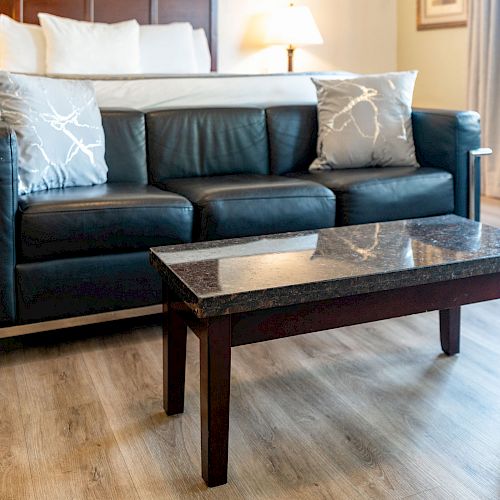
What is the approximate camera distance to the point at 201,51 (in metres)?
5.07

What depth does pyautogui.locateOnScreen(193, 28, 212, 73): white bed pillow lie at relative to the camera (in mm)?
5031

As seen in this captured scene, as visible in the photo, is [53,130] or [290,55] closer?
[53,130]

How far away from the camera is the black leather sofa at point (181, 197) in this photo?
2283mm

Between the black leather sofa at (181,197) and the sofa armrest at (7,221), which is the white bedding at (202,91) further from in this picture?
the sofa armrest at (7,221)

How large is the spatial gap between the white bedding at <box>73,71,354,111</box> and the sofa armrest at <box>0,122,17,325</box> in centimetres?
101

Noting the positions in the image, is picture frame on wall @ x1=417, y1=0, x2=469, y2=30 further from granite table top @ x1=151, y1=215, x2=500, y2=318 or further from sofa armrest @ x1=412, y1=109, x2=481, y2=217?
granite table top @ x1=151, y1=215, x2=500, y2=318

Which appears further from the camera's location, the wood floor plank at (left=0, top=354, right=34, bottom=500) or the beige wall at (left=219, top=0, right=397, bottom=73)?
the beige wall at (left=219, top=0, right=397, bottom=73)

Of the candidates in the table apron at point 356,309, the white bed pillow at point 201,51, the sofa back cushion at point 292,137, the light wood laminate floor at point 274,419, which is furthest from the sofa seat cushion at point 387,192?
the white bed pillow at point 201,51

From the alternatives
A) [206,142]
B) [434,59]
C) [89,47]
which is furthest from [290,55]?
[206,142]

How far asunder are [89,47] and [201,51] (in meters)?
0.94

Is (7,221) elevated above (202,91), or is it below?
below

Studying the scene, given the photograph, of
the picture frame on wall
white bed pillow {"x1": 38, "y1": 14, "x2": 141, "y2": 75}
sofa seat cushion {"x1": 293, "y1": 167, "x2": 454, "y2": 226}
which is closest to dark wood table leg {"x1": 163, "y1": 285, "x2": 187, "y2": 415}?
sofa seat cushion {"x1": 293, "y1": 167, "x2": 454, "y2": 226}

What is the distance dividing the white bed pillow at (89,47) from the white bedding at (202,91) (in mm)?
865

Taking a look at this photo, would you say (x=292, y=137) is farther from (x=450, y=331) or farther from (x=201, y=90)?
(x=450, y=331)
